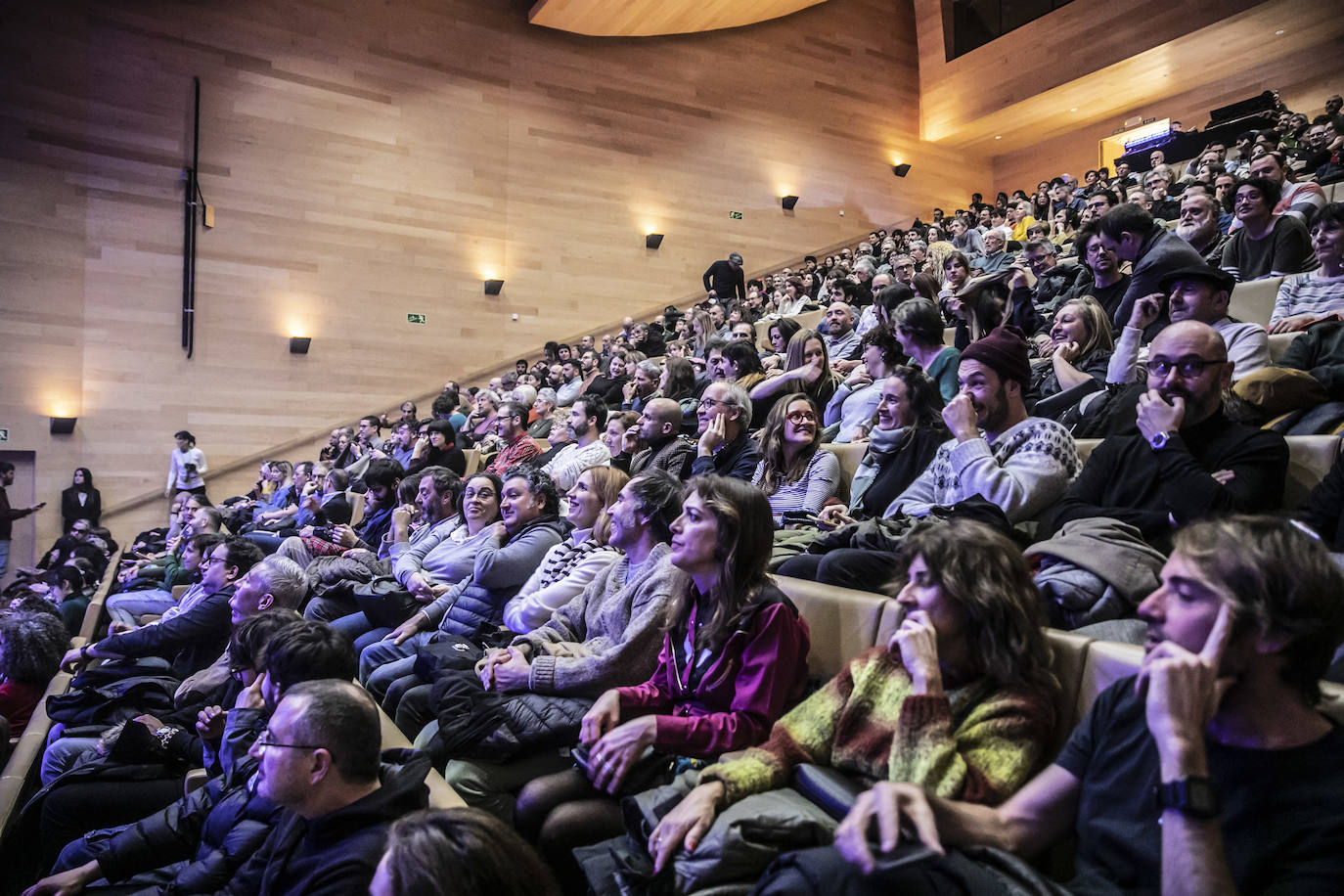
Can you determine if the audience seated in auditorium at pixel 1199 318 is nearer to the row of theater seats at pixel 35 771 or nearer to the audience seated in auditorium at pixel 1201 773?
the audience seated in auditorium at pixel 1201 773

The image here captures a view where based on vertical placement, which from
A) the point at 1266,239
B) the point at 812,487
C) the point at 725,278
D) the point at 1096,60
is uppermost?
the point at 1096,60

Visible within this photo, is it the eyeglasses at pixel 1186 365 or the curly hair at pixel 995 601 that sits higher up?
the eyeglasses at pixel 1186 365

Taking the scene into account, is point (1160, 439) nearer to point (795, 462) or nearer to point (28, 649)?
point (795, 462)

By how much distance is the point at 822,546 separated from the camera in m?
2.06

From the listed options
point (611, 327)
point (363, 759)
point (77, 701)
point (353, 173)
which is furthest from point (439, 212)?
point (363, 759)

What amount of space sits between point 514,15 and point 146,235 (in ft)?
14.5

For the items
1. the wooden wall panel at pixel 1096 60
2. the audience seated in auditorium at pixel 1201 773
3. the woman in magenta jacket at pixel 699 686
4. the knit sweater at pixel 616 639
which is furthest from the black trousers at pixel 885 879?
the wooden wall panel at pixel 1096 60

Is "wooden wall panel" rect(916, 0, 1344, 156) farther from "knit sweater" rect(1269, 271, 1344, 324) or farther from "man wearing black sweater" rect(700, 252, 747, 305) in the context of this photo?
"knit sweater" rect(1269, 271, 1344, 324)

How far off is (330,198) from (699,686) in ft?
26.5

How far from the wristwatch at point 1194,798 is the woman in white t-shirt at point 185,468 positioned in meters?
7.88

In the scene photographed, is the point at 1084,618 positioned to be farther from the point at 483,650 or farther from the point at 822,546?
the point at 483,650

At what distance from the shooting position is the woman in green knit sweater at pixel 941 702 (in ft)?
3.73

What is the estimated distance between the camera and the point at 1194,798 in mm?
853

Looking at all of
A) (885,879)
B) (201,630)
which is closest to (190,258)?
(201,630)
